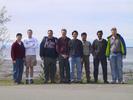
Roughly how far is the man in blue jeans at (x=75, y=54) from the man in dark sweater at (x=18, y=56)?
1.79 meters

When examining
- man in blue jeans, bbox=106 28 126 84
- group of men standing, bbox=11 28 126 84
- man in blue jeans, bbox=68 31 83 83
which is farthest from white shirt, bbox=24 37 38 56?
man in blue jeans, bbox=106 28 126 84

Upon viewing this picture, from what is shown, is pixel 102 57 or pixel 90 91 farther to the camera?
pixel 102 57

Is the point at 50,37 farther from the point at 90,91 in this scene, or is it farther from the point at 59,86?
the point at 90,91

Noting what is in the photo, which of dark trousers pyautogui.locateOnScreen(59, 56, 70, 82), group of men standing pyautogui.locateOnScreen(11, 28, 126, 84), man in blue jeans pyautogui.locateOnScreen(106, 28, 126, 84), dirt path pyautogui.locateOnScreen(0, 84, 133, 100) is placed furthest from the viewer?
dark trousers pyautogui.locateOnScreen(59, 56, 70, 82)

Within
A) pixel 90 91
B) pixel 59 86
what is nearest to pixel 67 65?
pixel 59 86

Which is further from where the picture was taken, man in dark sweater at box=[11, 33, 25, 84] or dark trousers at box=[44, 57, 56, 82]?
dark trousers at box=[44, 57, 56, 82]

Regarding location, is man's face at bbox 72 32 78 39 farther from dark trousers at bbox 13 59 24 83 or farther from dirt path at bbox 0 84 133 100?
dirt path at bbox 0 84 133 100

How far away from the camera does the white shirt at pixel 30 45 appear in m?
20.3

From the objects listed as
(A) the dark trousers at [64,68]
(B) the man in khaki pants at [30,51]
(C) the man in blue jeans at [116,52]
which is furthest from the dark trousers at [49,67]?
(C) the man in blue jeans at [116,52]

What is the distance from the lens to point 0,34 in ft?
85.5

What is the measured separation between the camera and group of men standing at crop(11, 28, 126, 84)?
65.9 feet

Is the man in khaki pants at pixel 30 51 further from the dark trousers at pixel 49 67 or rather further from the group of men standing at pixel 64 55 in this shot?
the dark trousers at pixel 49 67

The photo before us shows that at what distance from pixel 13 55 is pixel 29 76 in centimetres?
99

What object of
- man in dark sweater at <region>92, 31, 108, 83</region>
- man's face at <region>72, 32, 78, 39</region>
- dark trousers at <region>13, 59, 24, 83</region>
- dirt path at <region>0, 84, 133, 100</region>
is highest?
man's face at <region>72, 32, 78, 39</region>
